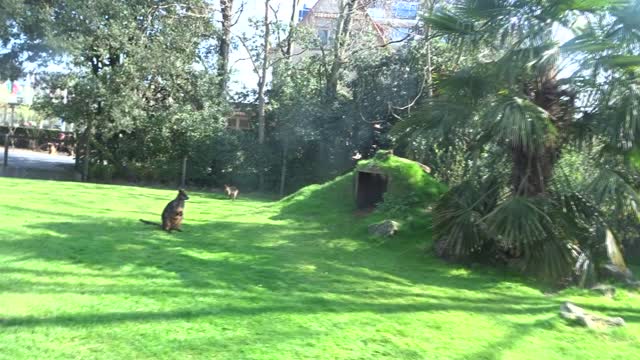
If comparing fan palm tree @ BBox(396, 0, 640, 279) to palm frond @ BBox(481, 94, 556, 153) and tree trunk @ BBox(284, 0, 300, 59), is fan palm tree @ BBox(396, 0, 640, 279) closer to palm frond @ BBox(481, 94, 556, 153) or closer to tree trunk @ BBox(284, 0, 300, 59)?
palm frond @ BBox(481, 94, 556, 153)

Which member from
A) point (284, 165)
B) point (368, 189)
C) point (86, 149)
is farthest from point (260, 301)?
point (86, 149)

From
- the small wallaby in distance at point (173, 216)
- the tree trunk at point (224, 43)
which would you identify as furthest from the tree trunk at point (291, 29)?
the small wallaby in distance at point (173, 216)

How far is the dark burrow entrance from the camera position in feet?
42.4

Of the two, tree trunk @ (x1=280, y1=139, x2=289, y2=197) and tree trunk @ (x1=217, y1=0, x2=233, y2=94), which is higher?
tree trunk @ (x1=217, y1=0, x2=233, y2=94)

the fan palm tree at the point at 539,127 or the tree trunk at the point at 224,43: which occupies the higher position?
the tree trunk at the point at 224,43

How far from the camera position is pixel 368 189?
1322cm

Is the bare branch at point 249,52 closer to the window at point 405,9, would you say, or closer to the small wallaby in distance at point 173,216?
the window at point 405,9

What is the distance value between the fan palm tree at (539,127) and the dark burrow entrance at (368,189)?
3718mm

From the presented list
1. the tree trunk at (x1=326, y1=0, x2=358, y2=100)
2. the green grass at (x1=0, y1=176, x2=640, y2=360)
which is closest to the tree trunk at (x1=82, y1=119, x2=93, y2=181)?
the tree trunk at (x1=326, y1=0, x2=358, y2=100)

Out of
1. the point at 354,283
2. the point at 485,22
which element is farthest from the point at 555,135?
the point at 354,283

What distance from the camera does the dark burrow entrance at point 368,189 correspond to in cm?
1294

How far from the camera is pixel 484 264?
844 centimetres

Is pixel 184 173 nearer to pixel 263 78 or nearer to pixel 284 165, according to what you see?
pixel 284 165

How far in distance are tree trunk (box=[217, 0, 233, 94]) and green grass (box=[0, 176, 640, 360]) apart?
48.8 ft
